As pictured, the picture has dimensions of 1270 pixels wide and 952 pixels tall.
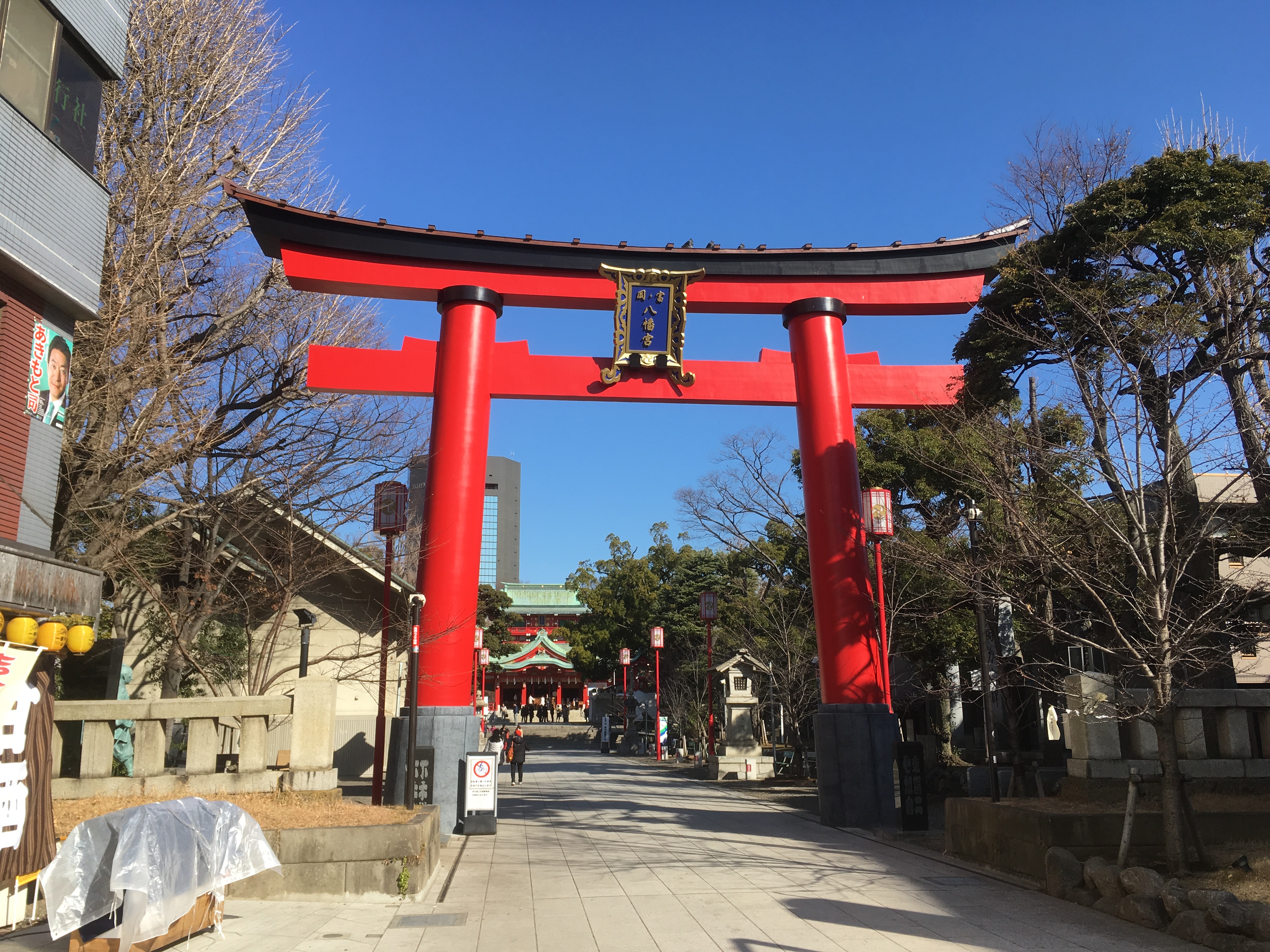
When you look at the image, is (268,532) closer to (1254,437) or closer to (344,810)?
(344,810)

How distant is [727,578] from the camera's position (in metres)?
41.8

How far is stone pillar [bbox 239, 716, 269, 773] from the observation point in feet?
38.0

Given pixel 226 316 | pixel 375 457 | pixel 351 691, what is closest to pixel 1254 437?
pixel 375 457

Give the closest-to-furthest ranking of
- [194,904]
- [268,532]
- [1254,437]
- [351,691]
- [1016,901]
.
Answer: [194,904] → [1016,901] → [1254,437] → [268,532] → [351,691]

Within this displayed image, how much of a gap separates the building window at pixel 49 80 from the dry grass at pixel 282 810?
8.27 meters

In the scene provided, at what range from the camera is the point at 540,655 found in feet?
192

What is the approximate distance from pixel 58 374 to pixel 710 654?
21.8 metres

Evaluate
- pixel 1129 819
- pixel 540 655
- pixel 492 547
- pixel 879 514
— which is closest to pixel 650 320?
pixel 879 514

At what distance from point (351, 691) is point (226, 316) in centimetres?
1304

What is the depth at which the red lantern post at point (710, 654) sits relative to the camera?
1148 inches

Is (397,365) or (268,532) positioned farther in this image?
(268,532)

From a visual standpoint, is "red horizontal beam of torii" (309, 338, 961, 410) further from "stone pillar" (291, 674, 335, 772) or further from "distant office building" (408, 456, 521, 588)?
"distant office building" (408, 456, 521, 588)

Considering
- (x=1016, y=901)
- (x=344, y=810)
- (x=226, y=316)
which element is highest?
(x=226, y=316)

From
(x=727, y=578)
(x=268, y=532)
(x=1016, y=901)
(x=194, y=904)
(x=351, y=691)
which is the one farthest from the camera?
(x=727, y=578)
